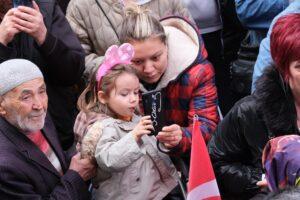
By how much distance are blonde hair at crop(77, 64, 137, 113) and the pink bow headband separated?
0.07 ft

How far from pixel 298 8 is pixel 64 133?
145cm

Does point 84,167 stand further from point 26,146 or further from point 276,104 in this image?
point 276,104

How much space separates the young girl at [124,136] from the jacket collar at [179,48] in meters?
0.22

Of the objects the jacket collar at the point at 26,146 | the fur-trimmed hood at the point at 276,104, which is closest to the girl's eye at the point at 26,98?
the jacket collar at the point at 26,146

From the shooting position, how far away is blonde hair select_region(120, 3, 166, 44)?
3.23 m

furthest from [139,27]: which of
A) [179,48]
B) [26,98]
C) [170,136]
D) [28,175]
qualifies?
[28,175]

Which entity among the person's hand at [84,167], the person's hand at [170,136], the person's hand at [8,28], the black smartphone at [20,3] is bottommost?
the person's hand at [84,167]

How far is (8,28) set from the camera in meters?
3.05

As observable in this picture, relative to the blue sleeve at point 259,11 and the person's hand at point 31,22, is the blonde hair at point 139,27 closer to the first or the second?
the person's hand at point 31,22

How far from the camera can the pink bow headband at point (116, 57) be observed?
10.1 ft

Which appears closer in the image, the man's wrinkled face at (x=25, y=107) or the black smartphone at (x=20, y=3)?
the man's wrinkled face at (x=25, y=107)

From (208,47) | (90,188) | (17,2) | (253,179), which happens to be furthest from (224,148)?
(208,47)

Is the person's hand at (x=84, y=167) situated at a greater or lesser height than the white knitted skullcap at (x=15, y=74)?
lesser

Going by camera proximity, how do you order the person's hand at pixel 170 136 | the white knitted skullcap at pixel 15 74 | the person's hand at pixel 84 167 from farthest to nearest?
the person's hand at pixel 84 167
the person's hand at pixel 170 136
the white knitted skullcap at pixel 15 74
